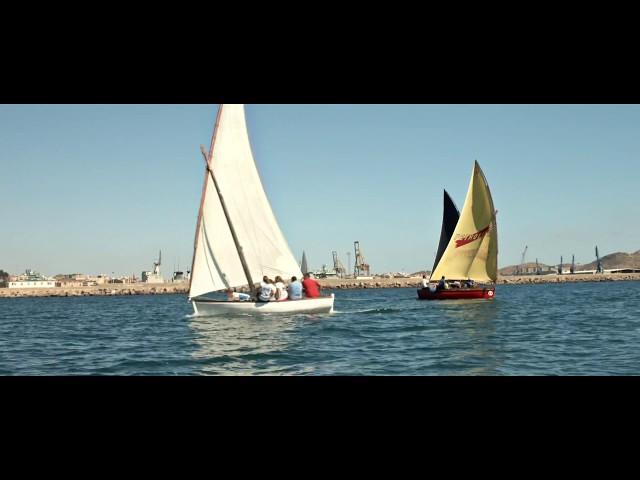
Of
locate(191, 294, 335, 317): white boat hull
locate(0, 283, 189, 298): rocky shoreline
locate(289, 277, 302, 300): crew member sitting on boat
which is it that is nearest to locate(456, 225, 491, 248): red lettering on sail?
locate(191, 294, 335, 317): white boat hull

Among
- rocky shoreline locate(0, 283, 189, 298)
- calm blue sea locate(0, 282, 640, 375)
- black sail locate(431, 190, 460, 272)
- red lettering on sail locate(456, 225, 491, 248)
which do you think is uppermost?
black sail locate(431, 190, 460, 272)

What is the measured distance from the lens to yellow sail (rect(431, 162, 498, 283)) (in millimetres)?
32688

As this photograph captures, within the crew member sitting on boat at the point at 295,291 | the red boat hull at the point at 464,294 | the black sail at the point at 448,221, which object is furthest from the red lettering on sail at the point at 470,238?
the crew member sitting on boat at the point at 295,291

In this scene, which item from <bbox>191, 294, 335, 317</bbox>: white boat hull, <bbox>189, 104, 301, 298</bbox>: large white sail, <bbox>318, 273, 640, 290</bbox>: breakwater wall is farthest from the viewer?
<bbox>318, 273, 640, 290</bbox>: breakwater wall

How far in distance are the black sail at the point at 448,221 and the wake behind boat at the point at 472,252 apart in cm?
426

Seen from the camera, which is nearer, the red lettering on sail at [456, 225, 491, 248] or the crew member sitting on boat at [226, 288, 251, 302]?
the crew member sitting on boat at [226, 288, 251, 302]

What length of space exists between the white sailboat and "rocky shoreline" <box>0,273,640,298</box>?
Result: 55.8 metres

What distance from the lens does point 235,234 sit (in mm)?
20109

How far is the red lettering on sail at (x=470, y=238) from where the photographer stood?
1309 inches

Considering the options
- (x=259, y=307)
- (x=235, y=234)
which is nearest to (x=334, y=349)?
(x=259, y=307)

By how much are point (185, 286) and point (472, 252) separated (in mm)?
68861

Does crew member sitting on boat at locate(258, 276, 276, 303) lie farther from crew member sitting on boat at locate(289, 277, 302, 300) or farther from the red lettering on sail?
the red lettering on sail
